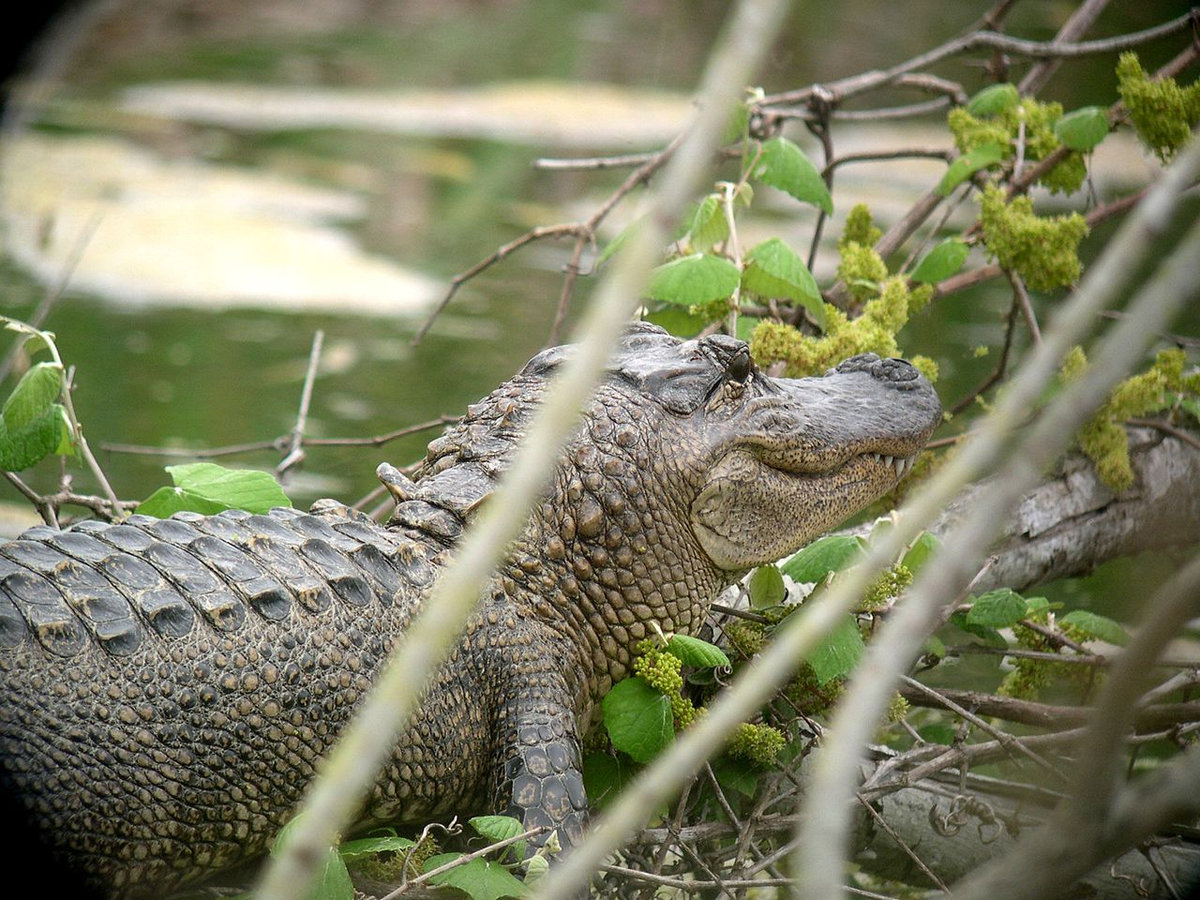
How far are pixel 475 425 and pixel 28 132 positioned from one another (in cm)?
724

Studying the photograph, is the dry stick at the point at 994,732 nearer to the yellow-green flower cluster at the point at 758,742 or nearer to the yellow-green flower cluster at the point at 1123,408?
the yellow-green flower cluster at the point at 758,742

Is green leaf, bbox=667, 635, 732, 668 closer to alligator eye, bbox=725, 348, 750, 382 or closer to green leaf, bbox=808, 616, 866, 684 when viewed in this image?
green leaf, bbox=808, 616, 866, 684

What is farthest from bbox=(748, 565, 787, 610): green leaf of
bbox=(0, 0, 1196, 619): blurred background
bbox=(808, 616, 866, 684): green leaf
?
bbox=(0, 0, 1196, 619): blurred background

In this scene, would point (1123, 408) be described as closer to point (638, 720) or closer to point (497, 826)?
point (638, 720)

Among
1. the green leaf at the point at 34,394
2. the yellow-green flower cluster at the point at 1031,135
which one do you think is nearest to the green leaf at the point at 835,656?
the green leaf at the point at 34,394

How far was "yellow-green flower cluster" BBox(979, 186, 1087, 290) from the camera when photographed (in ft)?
8.05

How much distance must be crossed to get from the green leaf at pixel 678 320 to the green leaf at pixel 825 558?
2.53ft

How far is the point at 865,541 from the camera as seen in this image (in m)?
1.95

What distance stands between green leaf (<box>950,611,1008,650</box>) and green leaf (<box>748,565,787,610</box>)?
14.2 inches

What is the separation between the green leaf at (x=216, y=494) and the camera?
6.22ft

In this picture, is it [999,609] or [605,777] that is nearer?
[605,777]

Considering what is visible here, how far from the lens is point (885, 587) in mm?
1878

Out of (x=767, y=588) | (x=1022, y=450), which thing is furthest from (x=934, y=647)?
(x=1022, y=450)

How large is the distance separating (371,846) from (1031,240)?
6.07 feet
